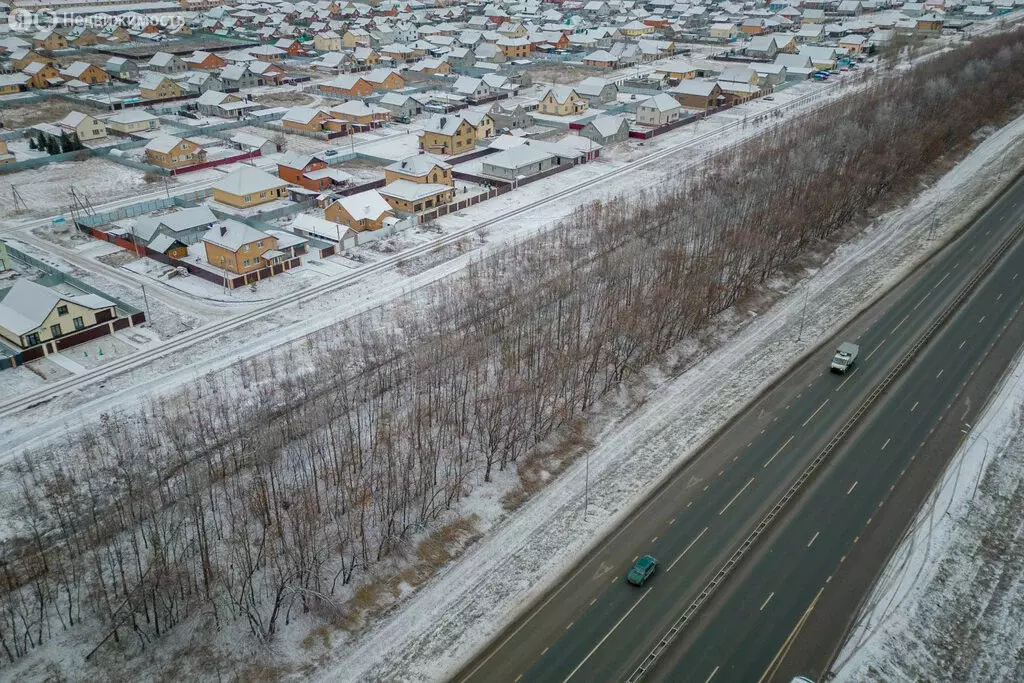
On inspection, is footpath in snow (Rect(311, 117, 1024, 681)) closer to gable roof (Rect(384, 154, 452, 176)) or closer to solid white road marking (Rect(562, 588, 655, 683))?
solid white road marking (Rect(562, 588, 655, 683))

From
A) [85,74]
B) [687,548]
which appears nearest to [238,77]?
[85,74]

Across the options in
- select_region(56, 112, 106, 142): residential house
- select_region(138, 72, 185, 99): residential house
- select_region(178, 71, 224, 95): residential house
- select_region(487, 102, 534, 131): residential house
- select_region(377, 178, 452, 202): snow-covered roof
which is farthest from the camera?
select_region(178, 71, 224, 95): residential house

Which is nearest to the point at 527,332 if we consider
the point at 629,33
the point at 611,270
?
the point at 611,270

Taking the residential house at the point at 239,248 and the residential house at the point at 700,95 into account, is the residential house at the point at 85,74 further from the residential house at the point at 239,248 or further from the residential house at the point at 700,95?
the residential house at the point at 700,95

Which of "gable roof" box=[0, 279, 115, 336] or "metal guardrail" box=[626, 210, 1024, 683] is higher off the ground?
Result: "gable roof" box=[0, 279, 115, 336]

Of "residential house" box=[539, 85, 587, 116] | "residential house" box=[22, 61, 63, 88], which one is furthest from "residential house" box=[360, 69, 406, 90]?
"residential house" box=[22, 61, 63, 88]

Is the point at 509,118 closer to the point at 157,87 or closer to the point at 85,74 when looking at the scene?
the point at 157,87

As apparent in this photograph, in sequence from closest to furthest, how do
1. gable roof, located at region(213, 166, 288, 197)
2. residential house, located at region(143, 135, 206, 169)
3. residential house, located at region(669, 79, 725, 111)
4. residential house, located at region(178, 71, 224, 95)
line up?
1. gable roof, located at region(213, 166, 288, 197)
2. residential house, located at region(143, 135, 206, 169)
3. residential house, located at region(669, 79, 725, 111)
4. residential house, located at region(178, 71, 224, 95)
